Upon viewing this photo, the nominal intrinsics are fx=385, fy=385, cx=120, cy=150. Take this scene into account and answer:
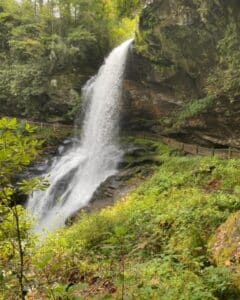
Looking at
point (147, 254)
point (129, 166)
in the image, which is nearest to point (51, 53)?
point (129, 166)

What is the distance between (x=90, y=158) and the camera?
75.8 feet

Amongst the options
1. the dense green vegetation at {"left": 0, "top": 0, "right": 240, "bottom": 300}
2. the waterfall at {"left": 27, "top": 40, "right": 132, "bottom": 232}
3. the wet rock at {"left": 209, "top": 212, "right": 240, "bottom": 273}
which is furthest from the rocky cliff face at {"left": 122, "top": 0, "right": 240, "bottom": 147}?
the wet rock at {"left": 209, "top": 212, "right": 240, "bottom": 273}

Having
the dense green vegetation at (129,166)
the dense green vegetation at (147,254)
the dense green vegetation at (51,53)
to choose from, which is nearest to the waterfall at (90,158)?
the dense green vegetation at (129,166)

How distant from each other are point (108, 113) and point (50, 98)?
467 cm

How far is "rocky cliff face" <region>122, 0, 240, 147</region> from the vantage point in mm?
18766

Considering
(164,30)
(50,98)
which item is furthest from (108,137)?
(164,30)

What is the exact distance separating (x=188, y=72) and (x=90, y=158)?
758 centimetres

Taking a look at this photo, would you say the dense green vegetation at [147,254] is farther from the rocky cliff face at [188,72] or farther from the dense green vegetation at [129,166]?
the rocky cliff face at [188,72]

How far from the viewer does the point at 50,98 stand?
26.9m

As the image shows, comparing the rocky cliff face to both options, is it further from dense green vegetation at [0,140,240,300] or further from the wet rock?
the wet rock

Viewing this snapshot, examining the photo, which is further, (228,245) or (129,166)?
(129,166)

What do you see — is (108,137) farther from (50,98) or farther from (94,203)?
(94,203)

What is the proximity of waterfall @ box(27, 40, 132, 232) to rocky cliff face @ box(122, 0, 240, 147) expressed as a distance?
1.13 m

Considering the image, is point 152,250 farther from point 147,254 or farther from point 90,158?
point 90,158
